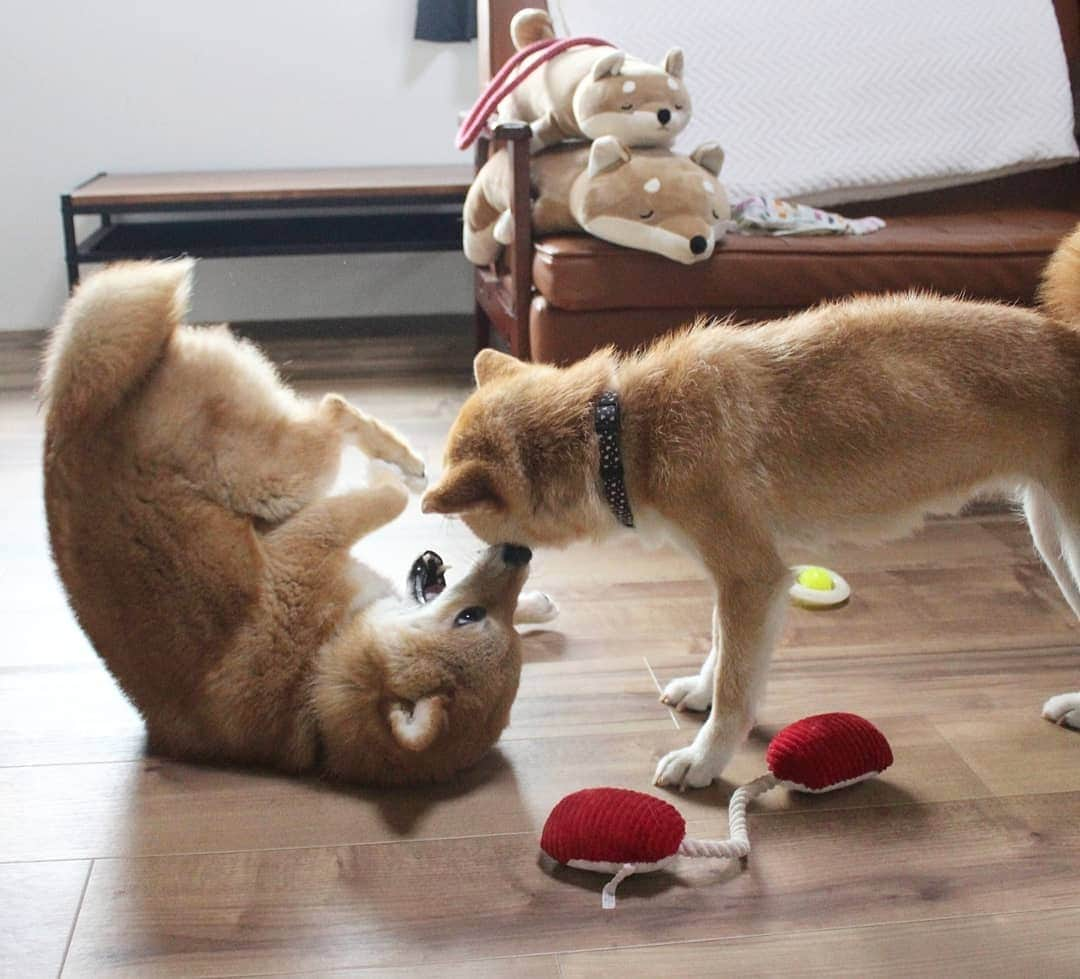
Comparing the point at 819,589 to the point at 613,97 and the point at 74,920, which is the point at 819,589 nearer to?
the point at 613,97

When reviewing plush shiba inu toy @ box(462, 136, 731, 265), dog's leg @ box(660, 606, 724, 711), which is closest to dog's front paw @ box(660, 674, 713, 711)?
dog's leg @ box(660, 606, 724, 711)

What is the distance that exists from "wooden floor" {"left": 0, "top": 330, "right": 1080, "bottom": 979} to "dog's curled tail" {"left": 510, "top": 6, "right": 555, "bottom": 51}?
1.71 metres

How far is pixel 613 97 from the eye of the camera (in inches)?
109

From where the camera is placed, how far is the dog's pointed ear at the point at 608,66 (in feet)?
9.05

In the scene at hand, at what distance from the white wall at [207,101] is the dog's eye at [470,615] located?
3150 millimetres

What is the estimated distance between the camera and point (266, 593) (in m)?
1.89

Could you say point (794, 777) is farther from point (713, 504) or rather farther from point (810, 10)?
point (810, 10)

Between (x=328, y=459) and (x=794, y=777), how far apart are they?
3.19ft

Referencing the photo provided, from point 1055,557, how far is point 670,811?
850 millimetres

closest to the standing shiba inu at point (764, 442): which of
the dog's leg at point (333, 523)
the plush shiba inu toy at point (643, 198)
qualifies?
the dog's leg at point (333, 523)

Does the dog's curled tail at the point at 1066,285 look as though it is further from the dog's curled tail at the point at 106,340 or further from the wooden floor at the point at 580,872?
the dog's curled tail at the point at 106,340

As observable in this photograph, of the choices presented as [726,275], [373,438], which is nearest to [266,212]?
[726,275]

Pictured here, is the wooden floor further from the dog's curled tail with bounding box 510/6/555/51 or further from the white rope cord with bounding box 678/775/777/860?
the dog's curled tail with bounding box 510/6/555/51

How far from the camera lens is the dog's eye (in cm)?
183
